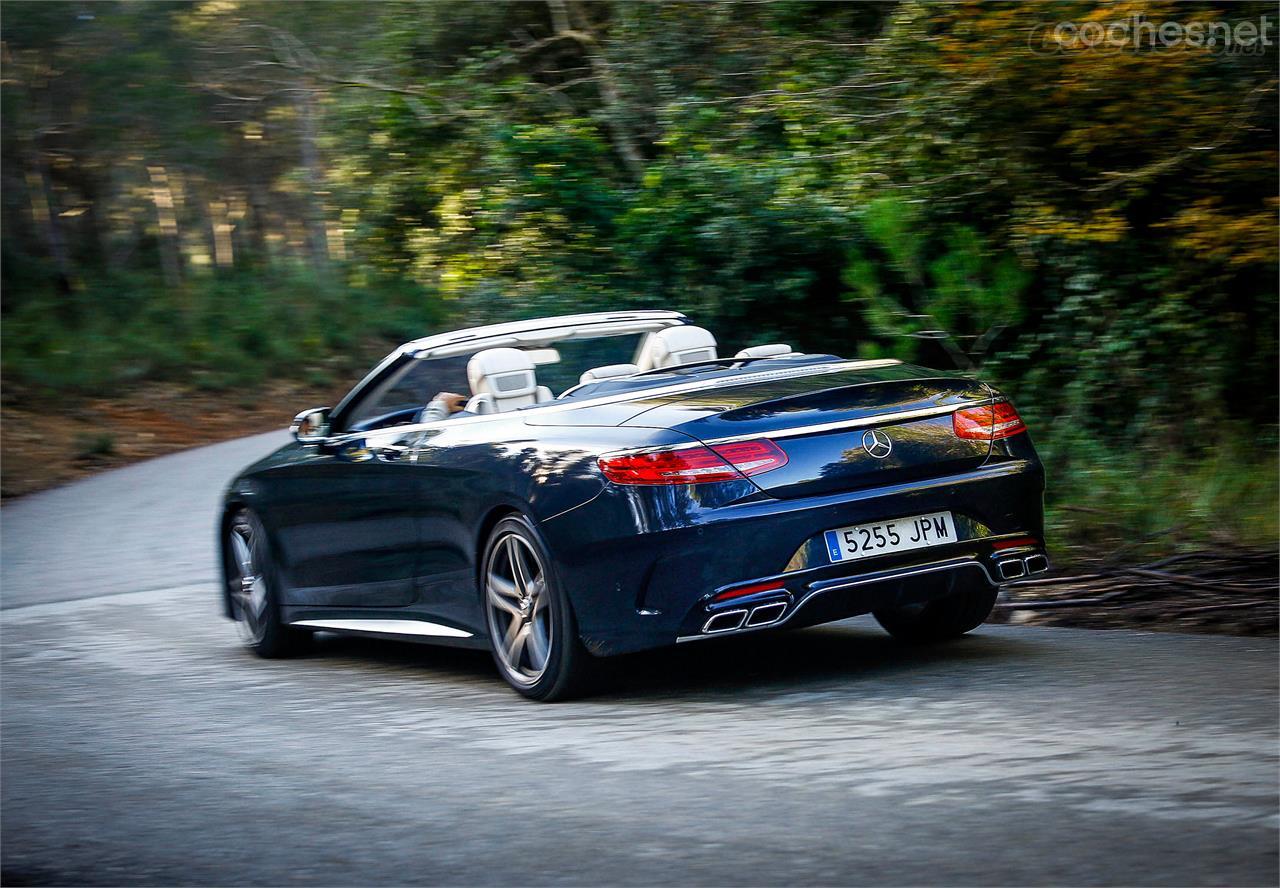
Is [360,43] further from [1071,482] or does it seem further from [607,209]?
[1071,482]

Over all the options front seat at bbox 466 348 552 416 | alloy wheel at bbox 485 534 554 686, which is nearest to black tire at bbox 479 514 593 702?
alloy wheel at bbox 485 534 554 686

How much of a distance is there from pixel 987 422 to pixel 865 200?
6327 millimetres

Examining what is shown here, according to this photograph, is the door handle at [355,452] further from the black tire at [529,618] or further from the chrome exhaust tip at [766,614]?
the chrome exhaust tip at [766,614]

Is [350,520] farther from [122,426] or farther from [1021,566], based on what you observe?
[122,426]

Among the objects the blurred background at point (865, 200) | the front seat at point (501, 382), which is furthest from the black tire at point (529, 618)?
the blurred background at point (865, 200)

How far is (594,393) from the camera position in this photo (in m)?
6.68

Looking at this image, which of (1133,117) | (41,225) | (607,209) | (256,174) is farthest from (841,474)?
(256,174)

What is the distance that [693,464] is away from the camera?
5918mm

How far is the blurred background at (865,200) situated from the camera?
1066cm

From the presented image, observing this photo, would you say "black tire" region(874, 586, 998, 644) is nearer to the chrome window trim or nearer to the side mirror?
the chrome window trim

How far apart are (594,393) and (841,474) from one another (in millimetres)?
1121

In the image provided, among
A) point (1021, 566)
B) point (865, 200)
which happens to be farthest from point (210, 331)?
point (1021, 566)

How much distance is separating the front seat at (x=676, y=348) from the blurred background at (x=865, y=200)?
2.64 metres

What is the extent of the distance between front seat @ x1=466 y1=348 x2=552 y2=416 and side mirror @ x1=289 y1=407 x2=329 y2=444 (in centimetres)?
118
